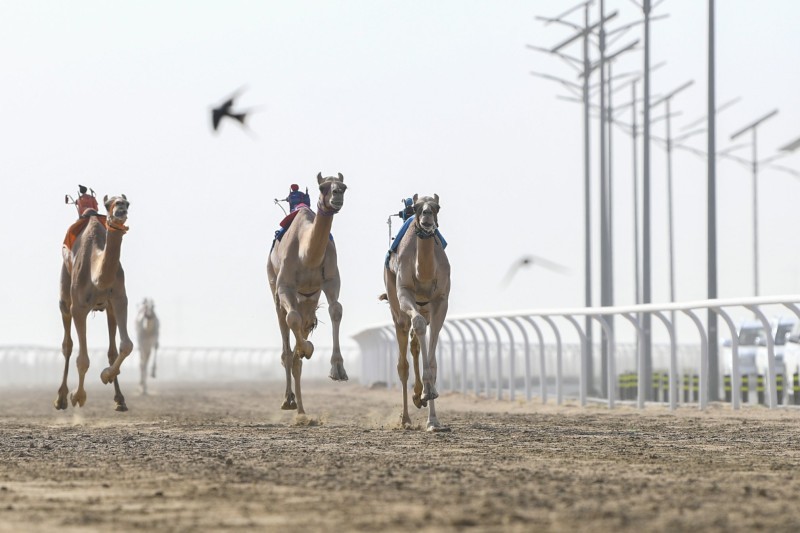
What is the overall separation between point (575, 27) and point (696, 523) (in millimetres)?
30667

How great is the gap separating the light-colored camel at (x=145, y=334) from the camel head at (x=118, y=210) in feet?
51.6

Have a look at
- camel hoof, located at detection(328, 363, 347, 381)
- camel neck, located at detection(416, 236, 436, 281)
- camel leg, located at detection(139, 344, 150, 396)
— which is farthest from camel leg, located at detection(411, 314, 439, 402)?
camel leg, located at detection(139, 344, 150, 396)

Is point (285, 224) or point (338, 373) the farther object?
point (285, 224)

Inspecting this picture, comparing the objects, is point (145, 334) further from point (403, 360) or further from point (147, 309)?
point (403, 360)

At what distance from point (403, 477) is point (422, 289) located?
545cm

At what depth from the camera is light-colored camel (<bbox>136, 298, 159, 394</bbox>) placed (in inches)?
1249

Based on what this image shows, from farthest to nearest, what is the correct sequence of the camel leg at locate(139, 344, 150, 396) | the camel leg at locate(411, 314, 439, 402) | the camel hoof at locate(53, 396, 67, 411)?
the camel leg at locate(139, 344, 150, 396)
the camel hoof at locate(53, 396, 67, 411)
the camel leg at locate(411, 314, 439, 402)

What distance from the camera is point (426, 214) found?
13.7m

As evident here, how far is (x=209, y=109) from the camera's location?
16.2 m

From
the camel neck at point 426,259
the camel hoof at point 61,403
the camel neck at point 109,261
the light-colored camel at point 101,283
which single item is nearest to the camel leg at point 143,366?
the light-colored camel at point 101,283

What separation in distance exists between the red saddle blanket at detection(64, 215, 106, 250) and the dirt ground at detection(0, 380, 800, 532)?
2390 mm

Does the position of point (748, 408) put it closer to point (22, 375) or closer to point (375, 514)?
point (375, 514)

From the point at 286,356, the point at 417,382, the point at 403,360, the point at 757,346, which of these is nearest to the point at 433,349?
the point at 417,382

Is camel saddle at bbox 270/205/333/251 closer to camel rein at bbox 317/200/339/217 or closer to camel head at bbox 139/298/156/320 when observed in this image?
camel rein at bbox 317/200/339/217
